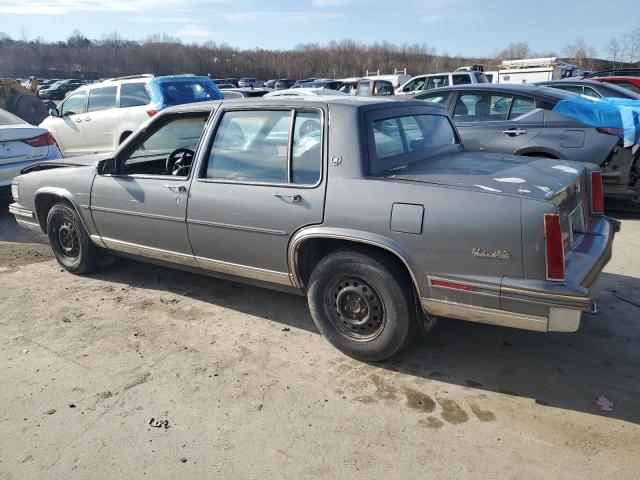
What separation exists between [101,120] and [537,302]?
376 inches

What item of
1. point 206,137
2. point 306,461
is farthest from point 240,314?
point 306,461

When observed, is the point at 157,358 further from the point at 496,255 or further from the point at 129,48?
the point at 129,48

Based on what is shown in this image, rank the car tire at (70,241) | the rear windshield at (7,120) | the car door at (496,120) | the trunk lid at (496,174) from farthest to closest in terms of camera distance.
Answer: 1. the rear windshield at (7,120)
2. the car door at (496,120)
3. the car tire at (70,241)
4. the trunk lid at (496,174)

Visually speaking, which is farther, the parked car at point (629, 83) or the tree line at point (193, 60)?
the tree line at point (193, 60)

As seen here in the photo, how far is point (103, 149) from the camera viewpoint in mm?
10281

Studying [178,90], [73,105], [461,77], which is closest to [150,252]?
[178,90]

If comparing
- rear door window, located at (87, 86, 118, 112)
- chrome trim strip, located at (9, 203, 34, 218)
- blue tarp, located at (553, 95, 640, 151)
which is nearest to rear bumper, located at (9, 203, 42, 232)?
chrome trim strip, located at (9, 203, 34, 218)

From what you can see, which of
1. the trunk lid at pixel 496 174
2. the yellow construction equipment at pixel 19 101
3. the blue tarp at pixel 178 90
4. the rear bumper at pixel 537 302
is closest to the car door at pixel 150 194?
the trunk lid at pixel 496 174

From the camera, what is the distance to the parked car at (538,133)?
6.30 metres

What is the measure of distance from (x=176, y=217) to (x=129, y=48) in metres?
80.0

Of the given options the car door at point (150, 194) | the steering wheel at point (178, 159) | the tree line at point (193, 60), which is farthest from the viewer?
the tree line at point (193, 60)

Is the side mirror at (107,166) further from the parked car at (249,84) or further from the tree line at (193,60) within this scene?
the tree line at (193,60)

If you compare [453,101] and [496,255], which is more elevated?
[453,101]

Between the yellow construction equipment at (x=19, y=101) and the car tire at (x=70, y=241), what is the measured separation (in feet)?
46.1
